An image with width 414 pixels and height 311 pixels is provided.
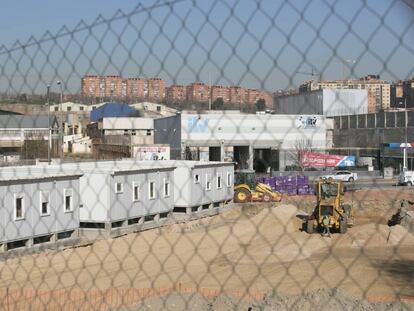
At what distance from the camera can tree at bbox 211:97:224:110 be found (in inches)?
105

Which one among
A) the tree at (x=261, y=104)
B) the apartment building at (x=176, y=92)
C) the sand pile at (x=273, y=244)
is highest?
the apartment building at (x=176, y=92)

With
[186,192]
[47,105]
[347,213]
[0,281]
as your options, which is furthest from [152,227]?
[47,105]

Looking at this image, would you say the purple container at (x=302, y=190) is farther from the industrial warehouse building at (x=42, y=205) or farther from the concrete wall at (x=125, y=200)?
the industrial warehouse building at (x=42, y=205)

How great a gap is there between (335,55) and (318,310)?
6498mm

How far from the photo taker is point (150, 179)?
Answer: 1444 centimetres

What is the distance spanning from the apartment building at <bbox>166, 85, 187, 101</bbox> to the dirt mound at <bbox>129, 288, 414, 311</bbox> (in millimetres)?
5881

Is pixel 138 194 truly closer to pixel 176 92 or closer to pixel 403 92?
pixel 176 92

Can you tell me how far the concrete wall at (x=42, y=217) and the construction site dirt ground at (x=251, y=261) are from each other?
634mm

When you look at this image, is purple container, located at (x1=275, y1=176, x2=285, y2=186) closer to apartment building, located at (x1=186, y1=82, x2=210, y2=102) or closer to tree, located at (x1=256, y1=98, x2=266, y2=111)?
apartment building, located at (x1=186, y1=82, x2=210, y2=102)

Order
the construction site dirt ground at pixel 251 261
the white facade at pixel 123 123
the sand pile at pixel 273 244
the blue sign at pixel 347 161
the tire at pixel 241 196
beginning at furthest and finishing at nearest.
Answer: the tire at pixel 241 196, the blue sign at pixel 347 161, the sand pile at pixel 273 244, the construction site dirt ground at pixel 251 261, the white facade at pixel 123 123

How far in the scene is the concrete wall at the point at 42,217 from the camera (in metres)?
10.1

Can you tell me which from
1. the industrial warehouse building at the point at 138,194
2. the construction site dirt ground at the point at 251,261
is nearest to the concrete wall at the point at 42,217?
the industrial warehouse building at the point at 138,194

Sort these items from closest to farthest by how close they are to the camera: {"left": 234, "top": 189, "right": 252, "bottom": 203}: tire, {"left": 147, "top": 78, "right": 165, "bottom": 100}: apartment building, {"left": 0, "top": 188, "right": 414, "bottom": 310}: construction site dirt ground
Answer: {"left": 147, "top": 78, "right": 165, "bottom": 100}: apartment building
{"left": 0, "top": 188, "right": 414, "bottom": 310}: construction site dirt ground
{"left": 234, "top": 189, "right": 252, "bottom": 203}: tire

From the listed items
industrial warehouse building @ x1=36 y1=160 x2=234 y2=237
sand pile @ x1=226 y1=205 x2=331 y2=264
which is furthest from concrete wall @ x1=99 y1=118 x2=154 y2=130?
sand pile @ x1=226 y1=205 x2=331 y2=264
